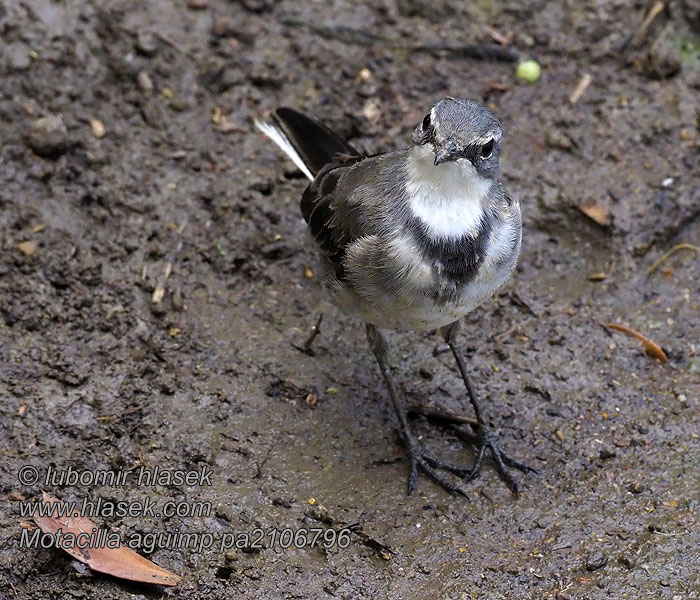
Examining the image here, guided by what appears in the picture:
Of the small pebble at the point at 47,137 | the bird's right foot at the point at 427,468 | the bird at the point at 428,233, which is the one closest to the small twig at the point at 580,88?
the bird at the point at 428,233

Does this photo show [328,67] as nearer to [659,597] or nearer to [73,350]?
[73,350]

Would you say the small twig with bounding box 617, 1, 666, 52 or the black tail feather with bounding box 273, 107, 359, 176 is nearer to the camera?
the black tail feather with bounding box 273, 107, 359, 176

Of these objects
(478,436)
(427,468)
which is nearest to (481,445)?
(478,436)

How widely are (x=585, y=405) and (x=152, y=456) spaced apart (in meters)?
3.08

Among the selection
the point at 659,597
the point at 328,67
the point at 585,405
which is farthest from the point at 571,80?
the point at 659,597

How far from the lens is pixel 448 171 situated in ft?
18.0

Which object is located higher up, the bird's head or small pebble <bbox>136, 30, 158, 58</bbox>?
the bird's head

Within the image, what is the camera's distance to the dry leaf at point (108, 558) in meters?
5.27

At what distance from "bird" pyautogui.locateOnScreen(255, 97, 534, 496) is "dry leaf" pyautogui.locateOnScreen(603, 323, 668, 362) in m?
1.48

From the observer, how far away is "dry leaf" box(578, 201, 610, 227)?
303 inches

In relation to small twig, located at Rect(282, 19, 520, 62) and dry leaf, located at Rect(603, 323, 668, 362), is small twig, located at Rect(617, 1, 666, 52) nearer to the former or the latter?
small twig, located at Rect(282, 19, 520, 62)

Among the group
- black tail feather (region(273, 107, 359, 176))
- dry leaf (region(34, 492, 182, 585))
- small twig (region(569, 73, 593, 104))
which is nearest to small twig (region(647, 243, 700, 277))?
small twig (region(569, 73, 593, 104))

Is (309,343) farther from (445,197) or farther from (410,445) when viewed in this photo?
(445,197)

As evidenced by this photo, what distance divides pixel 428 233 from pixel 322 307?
1931mm
